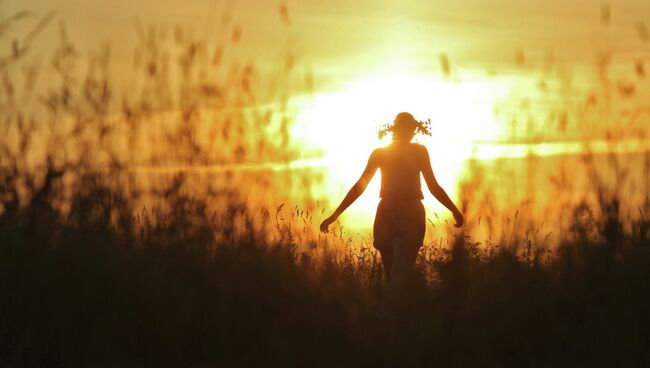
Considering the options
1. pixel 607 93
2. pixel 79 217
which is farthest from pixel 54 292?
pixel 607 93

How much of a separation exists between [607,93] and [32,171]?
3.59 meters

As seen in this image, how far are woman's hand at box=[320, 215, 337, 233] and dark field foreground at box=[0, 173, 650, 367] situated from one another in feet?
2.93

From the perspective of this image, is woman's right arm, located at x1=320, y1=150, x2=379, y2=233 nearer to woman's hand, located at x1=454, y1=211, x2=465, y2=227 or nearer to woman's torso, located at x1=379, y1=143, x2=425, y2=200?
woman's torso, located at x1=379, y1=143, x2=425, y2=200

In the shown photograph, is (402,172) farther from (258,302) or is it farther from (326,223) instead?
(258,302)

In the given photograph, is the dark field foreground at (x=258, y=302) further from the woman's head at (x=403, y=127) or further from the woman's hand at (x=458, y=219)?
the woman's head at (x=403, y=127)

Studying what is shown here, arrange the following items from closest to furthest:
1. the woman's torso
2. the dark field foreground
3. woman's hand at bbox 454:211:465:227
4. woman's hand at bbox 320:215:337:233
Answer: the dark field foreground
woman's hand at bbox 454:211:465:227
woman's hand at bbox 320:215:337:233
the woman's torso

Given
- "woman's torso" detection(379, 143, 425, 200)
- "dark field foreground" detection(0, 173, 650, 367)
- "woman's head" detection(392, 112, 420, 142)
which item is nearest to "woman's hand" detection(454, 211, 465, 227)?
"woman's torso" detection(379, 143, 425, 200)

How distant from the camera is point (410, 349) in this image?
362cm

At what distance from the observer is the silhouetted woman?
563 cm

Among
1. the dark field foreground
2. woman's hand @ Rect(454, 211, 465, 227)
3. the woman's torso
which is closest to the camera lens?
the dark field foreground

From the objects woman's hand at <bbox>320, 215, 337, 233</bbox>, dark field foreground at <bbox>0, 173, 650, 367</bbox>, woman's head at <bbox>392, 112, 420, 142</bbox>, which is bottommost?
dark field foreground at <bbox>0, 173, 650, 367</bbox>

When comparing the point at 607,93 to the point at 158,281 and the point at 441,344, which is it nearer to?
the point at 441,344

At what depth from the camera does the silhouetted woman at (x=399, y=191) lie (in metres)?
5.63

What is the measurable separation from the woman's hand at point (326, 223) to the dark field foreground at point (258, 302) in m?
0.89
